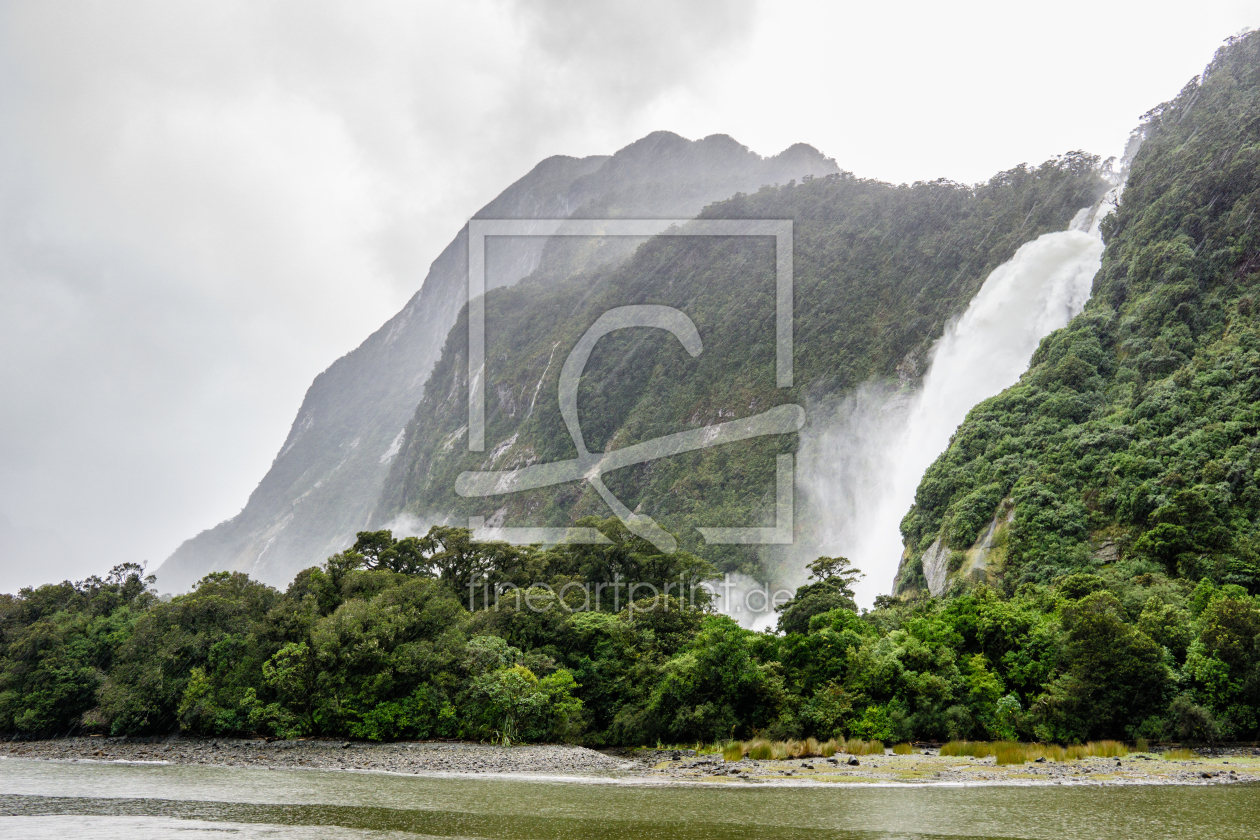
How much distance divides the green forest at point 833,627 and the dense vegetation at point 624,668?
0.40ft

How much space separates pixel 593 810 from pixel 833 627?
2115 cm

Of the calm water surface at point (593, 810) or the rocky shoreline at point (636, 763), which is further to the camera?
the rocky shoreline at point (636, 763)

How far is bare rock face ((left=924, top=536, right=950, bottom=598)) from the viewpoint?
5388cm

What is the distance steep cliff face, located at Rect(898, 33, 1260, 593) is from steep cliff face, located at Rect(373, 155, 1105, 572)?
32.5 meters

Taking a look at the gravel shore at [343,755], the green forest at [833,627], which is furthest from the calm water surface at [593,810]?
the green forest at [833,627]

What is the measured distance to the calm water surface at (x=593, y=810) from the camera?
43.6 ft

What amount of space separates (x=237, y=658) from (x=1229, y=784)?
39422 mm

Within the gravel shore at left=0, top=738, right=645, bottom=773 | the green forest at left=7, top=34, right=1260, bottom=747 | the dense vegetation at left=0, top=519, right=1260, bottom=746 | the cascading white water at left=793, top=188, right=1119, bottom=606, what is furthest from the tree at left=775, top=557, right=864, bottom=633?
the cascading white water at left=793, top=188, right=1119, bottom=606

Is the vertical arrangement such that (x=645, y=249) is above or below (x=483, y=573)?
above

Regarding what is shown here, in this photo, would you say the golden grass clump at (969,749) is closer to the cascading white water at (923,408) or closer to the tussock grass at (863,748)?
the tussock grass at (863,748)

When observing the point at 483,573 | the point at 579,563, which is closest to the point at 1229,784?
the point at 579,563

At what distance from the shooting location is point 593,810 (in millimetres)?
15992

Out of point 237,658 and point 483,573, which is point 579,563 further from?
point 237,658

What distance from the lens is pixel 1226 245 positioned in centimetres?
5859
